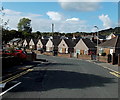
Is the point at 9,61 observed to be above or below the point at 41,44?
below

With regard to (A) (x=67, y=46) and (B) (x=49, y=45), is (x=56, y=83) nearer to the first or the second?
(A) (x=67, y=46)

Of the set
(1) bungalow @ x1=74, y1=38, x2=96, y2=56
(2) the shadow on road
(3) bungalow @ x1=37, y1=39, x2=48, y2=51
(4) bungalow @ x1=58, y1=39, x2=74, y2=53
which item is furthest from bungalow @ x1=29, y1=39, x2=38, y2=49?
(2) the shadow on road

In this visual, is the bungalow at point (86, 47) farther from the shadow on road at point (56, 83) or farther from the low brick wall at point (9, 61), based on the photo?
the shadow on road at point (56, 83)

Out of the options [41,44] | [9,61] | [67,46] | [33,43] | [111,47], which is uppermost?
[33,43]

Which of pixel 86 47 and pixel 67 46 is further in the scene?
pixel 67 46

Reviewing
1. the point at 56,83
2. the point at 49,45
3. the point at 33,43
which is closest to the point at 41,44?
the point at 49,45

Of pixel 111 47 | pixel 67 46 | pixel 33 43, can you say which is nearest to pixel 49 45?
pixel 67 46

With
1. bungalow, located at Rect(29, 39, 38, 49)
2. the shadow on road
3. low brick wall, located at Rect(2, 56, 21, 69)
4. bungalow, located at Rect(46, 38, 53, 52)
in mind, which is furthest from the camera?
bungalow, located at Rect(29, 39, 38, 49)

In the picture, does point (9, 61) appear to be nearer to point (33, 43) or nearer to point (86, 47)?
point (86, 47)

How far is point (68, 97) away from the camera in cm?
916

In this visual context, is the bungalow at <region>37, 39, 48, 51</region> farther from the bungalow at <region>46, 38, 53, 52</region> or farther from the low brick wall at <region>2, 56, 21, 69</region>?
the low brick wall at <region>2, 56, 21, 69</region>

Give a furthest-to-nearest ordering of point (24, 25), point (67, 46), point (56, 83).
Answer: point (24, 25), point (67, 46), point (56, 83)

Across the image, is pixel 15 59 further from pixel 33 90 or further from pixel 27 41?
pixel 27 41

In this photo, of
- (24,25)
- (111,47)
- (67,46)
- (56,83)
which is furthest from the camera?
(24,25)
